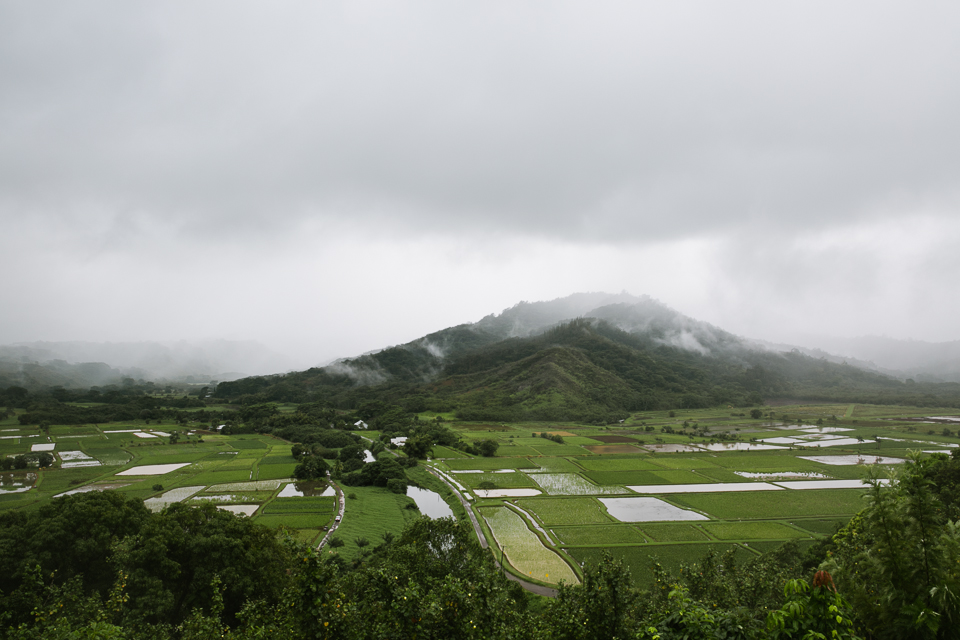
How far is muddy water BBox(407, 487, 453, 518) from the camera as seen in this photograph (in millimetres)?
52625

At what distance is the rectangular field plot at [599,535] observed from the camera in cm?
4153

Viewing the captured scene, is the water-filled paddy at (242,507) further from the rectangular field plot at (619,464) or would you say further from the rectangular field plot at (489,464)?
the rectangular field plot at (619,464)

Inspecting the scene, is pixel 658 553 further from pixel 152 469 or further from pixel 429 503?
pixel 152 469

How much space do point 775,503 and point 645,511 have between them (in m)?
16.9

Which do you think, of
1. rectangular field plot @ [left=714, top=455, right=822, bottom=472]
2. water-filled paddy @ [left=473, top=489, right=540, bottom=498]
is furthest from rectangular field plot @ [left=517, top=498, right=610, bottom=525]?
rectangular field plot @ [left=714, top=455, right=822, bottom=472]

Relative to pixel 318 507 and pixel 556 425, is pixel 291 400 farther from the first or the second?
pixel 318 507

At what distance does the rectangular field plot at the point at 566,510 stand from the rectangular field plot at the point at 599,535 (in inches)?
75.9

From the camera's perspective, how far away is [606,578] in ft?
53.0

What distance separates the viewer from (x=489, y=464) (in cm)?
7656

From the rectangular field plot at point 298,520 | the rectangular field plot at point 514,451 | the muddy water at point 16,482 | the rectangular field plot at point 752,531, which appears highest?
the muddy water at point 16,482

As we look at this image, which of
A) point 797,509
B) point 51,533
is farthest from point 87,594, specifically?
point 797,509

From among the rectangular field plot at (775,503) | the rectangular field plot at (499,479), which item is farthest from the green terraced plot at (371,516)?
the rectangular field plot at (775,503)

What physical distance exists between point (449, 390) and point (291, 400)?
67.4 m

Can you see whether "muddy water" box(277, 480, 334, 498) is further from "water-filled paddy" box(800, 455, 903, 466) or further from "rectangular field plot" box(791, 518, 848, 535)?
"water-filled paddy" box(800, 455, 903, 466)
